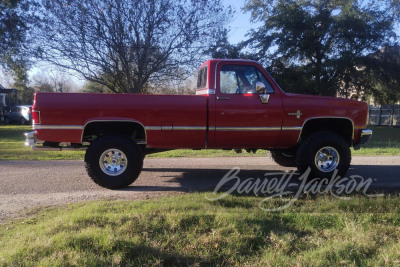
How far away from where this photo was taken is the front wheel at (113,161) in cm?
539

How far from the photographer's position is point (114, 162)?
217 inches

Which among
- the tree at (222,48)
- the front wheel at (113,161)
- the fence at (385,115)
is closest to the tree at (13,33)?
the tree at (222,48)

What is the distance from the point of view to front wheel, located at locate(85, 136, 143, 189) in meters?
5.39

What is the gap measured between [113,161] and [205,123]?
5.55 feet

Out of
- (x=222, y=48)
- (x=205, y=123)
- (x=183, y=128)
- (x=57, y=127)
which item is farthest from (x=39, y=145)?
(x=222, y=48)

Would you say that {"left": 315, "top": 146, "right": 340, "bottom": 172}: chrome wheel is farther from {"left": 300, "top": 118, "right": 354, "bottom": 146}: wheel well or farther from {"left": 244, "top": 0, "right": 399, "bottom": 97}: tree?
{"left": 244, "top": 0, "right": 399, "bottom": 97}: tree

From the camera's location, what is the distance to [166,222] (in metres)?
3.67

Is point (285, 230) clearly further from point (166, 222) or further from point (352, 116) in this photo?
point (352, 116)

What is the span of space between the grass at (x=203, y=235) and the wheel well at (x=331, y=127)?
1.99m

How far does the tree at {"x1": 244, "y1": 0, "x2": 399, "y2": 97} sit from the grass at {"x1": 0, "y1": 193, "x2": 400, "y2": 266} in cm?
1801

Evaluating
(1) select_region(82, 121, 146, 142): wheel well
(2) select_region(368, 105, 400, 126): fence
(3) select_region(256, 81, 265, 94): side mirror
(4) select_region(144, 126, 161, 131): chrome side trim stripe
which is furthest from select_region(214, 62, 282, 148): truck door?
(2) select_region(368, 105, 400, 126): fence

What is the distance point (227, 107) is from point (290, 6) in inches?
719

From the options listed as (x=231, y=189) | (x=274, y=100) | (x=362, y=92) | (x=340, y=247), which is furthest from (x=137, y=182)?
(x=362, y=92)

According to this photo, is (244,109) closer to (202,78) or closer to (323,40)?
(202,78)
